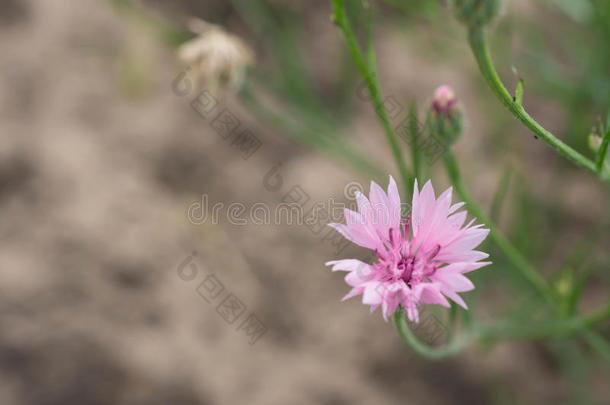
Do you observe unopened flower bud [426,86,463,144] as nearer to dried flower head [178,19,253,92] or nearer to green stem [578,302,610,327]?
green stem [578,302,610,327]

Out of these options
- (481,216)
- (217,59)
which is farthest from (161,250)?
(481,216)

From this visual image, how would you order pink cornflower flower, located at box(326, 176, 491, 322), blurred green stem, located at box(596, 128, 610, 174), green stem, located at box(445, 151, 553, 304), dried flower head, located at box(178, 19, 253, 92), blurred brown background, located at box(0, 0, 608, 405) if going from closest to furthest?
pink cornflower flower, located at box(326, 176, 491, 322), blurred green stem, located at box(596, 128, 610, 174), green stem, located at box(445, 151, 553, 304), dried flower head, located at box(178, 19, 253, 92), blurred brown background, located at box(0, 0, 608, 405)

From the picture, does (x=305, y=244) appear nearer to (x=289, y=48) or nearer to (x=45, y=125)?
(x=289, y=48)

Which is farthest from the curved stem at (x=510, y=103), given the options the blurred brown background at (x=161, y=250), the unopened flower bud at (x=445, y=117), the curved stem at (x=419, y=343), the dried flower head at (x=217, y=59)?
the blurred brown background at (x=161, y=250)

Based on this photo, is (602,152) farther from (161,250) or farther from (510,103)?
(161,250)

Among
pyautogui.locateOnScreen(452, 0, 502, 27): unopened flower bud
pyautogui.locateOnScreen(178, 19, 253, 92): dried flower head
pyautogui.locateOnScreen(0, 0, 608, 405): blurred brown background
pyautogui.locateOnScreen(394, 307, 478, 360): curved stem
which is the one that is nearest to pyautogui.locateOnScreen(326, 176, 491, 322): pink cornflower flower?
pyautogui.locateOnScreen(394, 307, 478, 360): curved stem
